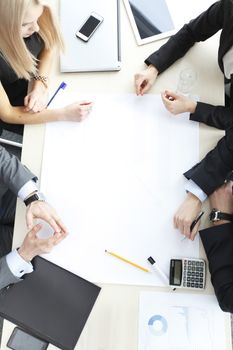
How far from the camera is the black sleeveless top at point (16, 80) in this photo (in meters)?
1.20

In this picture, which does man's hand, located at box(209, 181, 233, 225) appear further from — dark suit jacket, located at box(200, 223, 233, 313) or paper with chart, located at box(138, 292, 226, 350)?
paper with chart, located at box(138, 292, 226, 350)

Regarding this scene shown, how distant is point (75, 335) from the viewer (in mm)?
957

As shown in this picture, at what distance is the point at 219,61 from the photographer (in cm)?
113

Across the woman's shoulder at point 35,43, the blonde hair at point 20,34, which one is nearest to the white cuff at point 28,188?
the blonde hair at point 20,34

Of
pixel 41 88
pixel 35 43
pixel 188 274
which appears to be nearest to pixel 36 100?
pixel 41 88

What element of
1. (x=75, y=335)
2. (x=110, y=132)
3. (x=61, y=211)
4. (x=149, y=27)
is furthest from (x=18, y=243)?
(x=149, y=27)

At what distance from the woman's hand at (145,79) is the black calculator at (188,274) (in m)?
0.49

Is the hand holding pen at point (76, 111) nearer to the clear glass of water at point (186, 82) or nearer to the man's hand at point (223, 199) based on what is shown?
the clear glass of water at point (186, 82)

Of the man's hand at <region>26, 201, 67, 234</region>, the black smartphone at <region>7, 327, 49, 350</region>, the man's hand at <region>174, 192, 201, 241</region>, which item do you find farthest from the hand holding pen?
the black smartphone at <region>7, 327, 49, 350</region>

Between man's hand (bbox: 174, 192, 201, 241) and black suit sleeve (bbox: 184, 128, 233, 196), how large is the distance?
0.04 meters

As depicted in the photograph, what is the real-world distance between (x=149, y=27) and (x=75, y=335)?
0.90 meters

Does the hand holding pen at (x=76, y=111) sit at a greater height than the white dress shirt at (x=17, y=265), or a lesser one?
greater

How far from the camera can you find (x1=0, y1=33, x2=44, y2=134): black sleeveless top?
1.20 meters

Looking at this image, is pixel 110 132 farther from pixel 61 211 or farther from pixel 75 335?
pixel 75 335
